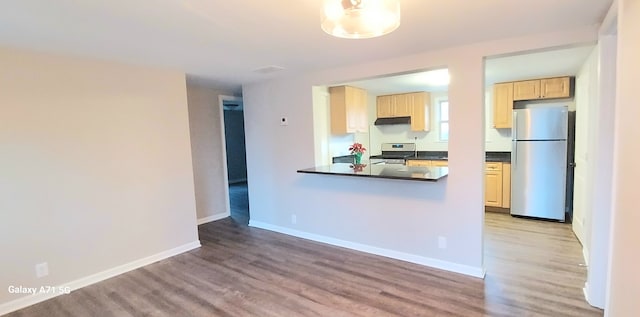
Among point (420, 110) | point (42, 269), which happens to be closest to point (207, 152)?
point (42, 269)

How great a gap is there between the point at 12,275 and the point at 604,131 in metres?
4.73

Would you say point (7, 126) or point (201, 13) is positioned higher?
point (201, 13)

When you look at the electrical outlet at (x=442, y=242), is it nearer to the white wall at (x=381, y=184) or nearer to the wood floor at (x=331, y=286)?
the white wall at (x=381, y=184)

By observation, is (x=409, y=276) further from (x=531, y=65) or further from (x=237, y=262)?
(x=531, y=65)

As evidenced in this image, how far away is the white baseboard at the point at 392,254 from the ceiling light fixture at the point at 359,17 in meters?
2.45

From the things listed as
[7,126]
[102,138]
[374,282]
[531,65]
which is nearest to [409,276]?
[374,282]

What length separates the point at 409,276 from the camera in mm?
2979

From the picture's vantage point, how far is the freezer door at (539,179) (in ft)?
14.5

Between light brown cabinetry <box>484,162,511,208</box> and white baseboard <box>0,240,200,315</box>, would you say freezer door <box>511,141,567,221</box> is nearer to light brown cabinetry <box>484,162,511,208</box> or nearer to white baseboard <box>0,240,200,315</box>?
light brown cabinetry <box>484,162,511,208</box>

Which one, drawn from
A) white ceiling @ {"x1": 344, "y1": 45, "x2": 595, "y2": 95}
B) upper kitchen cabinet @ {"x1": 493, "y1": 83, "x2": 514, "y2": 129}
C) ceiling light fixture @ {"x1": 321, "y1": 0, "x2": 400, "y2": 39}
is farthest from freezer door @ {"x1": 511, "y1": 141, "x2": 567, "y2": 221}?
ceiling light fixture @ {"x1": 321, "y1": 0, "x2": 400, "y2": 39}

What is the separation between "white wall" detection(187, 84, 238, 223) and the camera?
4.95 m

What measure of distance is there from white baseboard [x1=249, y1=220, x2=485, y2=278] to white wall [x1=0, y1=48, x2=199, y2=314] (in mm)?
1362

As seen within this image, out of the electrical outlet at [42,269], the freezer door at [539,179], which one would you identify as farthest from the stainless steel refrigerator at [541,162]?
the electrical outlet at [42,269]

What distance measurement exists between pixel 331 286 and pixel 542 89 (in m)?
4.34
